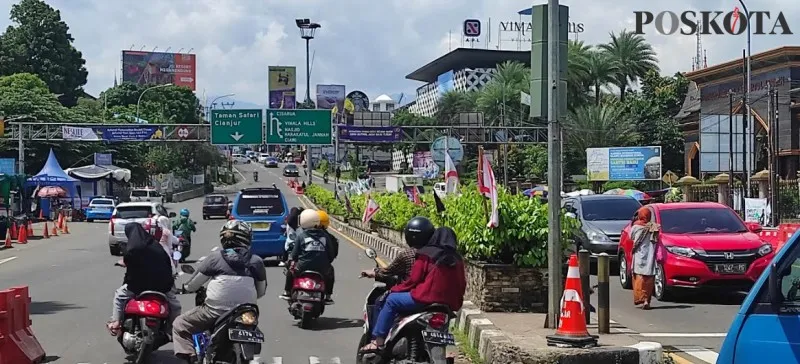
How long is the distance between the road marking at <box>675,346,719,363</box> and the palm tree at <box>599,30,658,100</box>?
209 feet

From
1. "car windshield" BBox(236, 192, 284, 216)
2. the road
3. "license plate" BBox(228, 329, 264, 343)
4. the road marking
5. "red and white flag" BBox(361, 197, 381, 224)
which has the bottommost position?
the road

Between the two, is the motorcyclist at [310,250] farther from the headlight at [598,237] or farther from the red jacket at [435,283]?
the headlight at [598,237]

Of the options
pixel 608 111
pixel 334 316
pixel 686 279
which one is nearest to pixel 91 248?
pixel 334 316

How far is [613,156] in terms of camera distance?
57656mm

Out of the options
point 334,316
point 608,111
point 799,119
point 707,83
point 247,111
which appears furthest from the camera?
point 608,111

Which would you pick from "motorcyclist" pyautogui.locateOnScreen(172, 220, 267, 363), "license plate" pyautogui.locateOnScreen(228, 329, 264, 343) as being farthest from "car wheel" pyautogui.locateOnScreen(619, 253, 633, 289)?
"license plate" pyautogui.locateOnScreen(228, 329, 264, 343)

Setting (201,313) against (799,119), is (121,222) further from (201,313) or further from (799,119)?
(799,119)

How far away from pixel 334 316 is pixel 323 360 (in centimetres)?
364

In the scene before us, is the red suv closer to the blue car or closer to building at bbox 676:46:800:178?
the blue car

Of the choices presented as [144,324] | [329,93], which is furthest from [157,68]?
[144,324]

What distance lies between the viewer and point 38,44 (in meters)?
94.1

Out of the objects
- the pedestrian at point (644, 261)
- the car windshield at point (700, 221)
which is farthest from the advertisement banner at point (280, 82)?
the pedestrian at point (644, 261)

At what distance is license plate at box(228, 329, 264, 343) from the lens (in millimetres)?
7762

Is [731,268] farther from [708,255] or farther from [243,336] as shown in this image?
[243,336]
